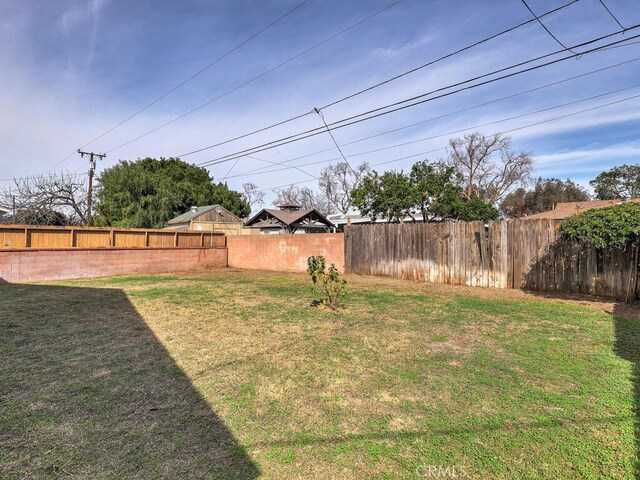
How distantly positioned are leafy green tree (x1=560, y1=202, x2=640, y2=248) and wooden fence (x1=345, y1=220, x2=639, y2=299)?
2.71ft

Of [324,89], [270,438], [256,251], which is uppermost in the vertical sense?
[324,89]

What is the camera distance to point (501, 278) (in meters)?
7.71

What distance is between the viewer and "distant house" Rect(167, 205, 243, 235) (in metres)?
25.1

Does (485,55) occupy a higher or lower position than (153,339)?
higher

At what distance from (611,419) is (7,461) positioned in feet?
12.8

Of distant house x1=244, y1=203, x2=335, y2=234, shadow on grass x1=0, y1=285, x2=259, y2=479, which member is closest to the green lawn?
shadow on grass x1=0, y1=285, x2=259, y2=479

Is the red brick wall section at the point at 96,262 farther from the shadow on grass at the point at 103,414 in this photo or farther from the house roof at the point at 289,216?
the shadow on grass at the point at 103,414

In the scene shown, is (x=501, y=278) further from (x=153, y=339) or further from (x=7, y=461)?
(x=7, y=461)

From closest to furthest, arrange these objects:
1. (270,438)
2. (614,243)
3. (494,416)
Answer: (270,438)
(494,416)
(614,243)

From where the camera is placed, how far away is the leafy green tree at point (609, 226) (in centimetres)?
519

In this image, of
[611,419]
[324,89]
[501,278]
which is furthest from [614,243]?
[324,89]

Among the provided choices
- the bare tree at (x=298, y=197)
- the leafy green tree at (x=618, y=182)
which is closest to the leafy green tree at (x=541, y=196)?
the leafy green tree at (x=618, y=182)

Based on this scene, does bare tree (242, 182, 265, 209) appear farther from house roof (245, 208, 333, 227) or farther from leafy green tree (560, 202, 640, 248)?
leafy green tree (560, 202, 640, 248)

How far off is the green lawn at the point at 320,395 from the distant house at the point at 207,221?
20.4 m
